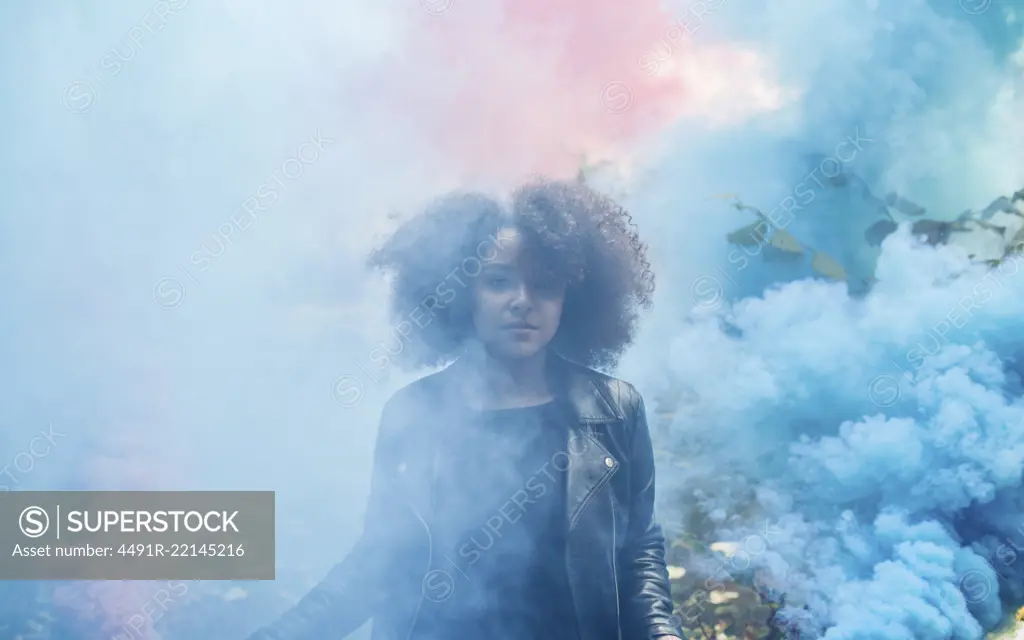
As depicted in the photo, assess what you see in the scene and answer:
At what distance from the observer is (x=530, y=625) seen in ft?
8.70

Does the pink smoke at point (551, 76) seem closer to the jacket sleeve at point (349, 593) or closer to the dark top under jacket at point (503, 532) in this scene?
the dark top under jacket at point (503, 532)

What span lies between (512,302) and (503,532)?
2.35 ft

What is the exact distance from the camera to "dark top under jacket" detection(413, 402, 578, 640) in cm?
265

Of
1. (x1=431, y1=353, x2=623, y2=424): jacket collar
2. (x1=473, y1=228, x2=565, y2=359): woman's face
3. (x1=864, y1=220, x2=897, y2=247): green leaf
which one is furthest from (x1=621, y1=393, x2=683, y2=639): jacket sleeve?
(x1=864, y1=220, x2=897, y2=247): green leaf

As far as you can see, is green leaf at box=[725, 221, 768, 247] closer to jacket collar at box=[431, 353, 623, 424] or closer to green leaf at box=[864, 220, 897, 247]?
green leaf at box=[864, 220, 897, 247]

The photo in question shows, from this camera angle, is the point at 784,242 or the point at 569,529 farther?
the point at 784,242

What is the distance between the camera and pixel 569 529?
2648mm

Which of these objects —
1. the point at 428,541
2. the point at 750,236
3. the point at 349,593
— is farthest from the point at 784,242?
the point at 349,593

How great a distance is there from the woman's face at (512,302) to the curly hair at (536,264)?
1.3 inches

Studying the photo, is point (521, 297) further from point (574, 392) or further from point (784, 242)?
point (784, 242)

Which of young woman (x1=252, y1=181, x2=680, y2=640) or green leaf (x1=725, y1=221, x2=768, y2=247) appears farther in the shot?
green leaf (x1=725, y1=221, x2=768, y2=247)

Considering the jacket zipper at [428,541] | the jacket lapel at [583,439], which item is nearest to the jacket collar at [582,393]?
the jacket lapel at [583,439]

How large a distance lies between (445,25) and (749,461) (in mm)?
1735

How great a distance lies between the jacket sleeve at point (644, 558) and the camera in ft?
8.77
